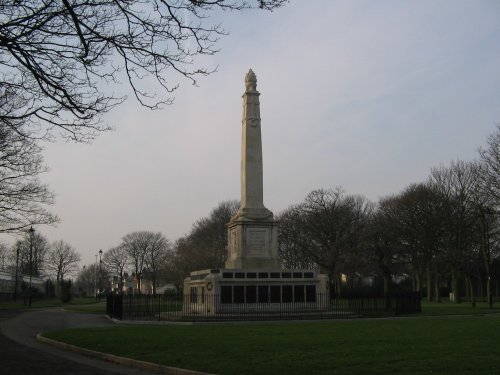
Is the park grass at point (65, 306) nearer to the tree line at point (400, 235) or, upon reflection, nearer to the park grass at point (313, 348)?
the tree line at point (400, 235)

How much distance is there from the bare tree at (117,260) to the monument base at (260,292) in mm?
80029

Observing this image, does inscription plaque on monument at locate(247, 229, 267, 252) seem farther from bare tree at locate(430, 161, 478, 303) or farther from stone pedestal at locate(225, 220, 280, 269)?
bare tree at locate(430, 161, 478, 303)

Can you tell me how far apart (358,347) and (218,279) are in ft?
53.4

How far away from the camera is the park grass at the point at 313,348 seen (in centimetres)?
1030

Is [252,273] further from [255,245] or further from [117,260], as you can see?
[117,260]

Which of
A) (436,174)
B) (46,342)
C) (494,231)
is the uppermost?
(436,174)

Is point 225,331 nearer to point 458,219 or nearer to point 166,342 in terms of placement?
point 166,342

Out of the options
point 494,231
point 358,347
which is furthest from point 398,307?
point 494,231

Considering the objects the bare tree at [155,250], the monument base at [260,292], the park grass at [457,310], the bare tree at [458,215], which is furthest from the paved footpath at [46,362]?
the bare tree at [155,250]

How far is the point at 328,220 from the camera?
6244cm

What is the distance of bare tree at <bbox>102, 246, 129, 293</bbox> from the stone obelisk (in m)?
78.1

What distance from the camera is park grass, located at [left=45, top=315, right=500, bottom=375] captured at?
10.3 m

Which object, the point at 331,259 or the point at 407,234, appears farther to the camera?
the point at 331,259

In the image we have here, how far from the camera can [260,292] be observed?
29391mm
